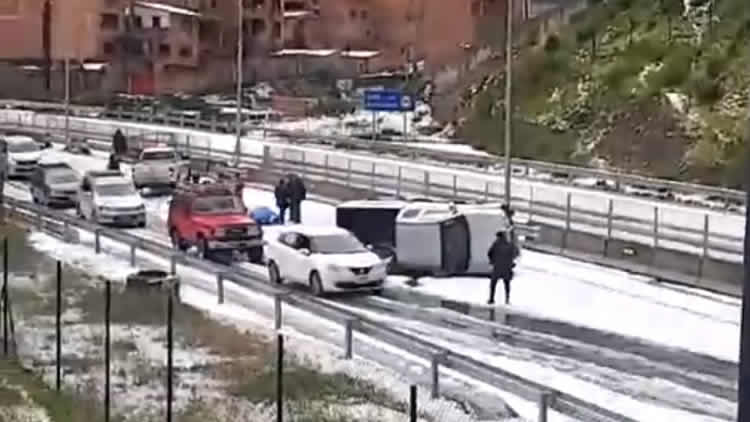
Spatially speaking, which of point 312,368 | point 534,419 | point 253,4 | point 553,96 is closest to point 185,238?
point 312,368

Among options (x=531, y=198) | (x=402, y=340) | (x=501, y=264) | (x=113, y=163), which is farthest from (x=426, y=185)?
(x=402, y=340)

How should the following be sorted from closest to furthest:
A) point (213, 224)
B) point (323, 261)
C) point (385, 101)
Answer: point (323, 261) < point (213, 224) < point (385, 101)

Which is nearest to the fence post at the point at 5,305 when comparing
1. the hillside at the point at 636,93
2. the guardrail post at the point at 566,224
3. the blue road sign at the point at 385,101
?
the guardrail post at the point at 566,224

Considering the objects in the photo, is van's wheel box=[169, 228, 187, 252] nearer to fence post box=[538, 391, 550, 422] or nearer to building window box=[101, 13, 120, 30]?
fence post box=[538, 391, 550, 422]

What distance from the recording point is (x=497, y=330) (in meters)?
25.7

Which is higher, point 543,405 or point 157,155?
point 157,155

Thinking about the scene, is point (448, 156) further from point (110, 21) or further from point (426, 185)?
point (110, 21)

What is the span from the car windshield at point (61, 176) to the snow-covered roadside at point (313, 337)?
12.7m

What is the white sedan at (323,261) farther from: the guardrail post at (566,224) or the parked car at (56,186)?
the parked car at (56,186)

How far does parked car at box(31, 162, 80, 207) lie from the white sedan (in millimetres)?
15520

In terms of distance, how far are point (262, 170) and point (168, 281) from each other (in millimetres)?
25583

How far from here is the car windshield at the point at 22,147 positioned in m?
56.0

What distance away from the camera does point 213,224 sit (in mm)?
34719

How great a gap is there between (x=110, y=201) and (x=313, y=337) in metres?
19.3
